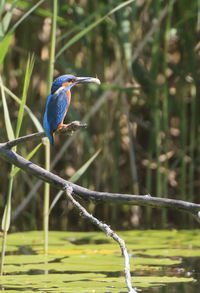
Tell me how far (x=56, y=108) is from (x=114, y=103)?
3.14m

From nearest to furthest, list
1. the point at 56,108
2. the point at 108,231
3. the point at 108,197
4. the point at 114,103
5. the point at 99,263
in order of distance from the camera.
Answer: the point at 108,231, the point at 108,197, the point at 56,108, the point at 99,263, the point at 114,103

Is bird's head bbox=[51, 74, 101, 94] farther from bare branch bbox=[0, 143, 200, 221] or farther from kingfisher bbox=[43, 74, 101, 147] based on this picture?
bare branch bbox=[0, 143, 200, 221]

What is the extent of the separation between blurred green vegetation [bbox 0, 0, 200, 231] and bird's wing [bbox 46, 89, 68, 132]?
2.58m

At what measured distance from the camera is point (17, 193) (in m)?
5.38

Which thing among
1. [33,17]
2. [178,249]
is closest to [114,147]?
[33,17]

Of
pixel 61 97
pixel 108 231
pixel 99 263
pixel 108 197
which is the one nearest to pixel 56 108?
pixel 61 97

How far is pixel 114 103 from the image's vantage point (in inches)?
209

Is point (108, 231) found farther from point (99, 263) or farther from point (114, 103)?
point (114, 103)

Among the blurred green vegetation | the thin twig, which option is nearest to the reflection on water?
the blurred green vegetation

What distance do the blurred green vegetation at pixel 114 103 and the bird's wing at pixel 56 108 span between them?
8.47 feet

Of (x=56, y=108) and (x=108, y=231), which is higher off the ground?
(x=56, y=108)

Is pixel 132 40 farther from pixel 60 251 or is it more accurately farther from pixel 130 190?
pixel 60 251

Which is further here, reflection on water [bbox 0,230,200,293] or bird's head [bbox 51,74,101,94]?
reflection on water [bbox 0,230,200,293]

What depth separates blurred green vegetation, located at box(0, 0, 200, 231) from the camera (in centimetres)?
496
